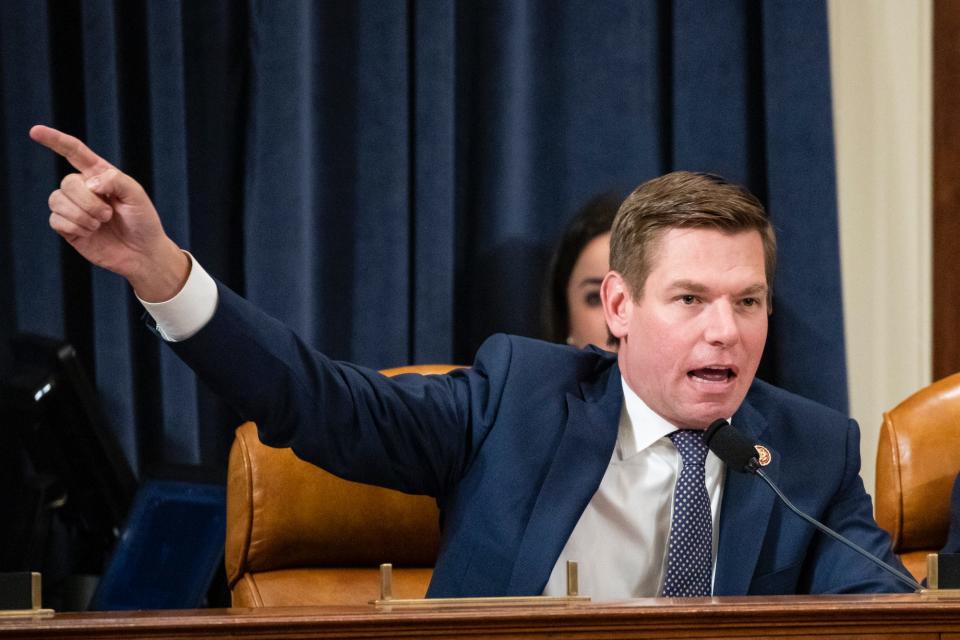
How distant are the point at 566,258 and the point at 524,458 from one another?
102 centimetres

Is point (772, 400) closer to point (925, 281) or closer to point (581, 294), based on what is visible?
point (581, 294)

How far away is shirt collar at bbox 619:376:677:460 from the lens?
76.2 inches

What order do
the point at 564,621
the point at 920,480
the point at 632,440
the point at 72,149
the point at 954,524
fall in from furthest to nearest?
the point at 920,480 → the point at 954,524 → the point at 632,440 → the point at 72,149 → the point at 564,621

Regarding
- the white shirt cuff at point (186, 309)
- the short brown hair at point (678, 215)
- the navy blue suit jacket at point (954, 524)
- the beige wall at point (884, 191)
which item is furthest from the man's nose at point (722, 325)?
the beige wall at point (884, 191)

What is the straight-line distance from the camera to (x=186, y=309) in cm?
153

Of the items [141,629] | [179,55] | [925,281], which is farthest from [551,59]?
[141,629]

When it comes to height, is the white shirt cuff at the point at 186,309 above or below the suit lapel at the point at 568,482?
above

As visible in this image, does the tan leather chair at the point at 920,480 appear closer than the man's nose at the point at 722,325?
No

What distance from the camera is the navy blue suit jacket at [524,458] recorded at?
1.71 m

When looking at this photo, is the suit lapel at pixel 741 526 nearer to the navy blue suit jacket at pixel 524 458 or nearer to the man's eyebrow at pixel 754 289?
the navy blue suit jacket at pixel 524 458

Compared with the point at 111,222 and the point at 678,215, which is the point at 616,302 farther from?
the point at 111,222

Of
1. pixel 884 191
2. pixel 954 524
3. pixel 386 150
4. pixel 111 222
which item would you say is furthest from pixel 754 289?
pixel 884 191

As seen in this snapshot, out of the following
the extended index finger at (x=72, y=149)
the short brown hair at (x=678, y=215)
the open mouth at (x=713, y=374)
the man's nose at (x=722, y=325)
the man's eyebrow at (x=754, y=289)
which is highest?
the extended index finger at (x=72, y=149)

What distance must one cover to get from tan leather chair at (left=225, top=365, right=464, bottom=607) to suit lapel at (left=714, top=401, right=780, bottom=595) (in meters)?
0.54
